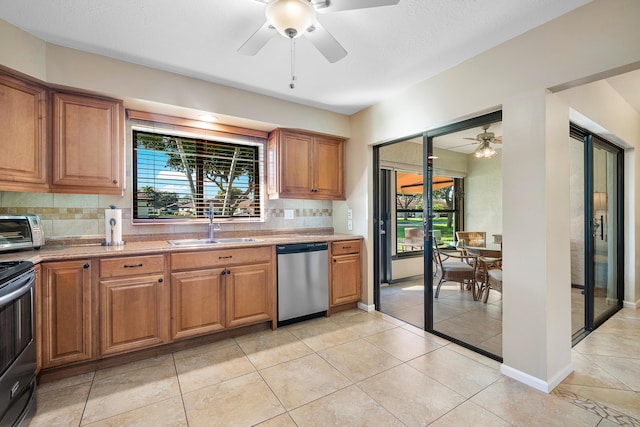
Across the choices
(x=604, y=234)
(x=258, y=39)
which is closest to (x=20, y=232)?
(x=258, y=39)

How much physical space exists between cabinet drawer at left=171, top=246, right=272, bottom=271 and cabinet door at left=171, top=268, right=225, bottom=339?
0.06 m

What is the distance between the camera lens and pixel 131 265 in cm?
229

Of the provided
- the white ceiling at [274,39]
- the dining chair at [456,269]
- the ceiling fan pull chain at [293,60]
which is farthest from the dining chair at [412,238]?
the ceiling fan pull chain at [293,60]

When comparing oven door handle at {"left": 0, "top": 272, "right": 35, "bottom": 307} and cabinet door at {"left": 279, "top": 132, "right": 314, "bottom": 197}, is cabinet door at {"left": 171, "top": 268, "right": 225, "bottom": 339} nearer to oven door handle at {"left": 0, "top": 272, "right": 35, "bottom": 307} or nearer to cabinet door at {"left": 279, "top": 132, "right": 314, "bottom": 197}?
oven door handle at {"left": 0, "top": 272, "right": 35, "bottom": 307}

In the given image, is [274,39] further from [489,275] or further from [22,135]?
[489,275]

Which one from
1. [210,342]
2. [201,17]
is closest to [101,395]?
[210,342]

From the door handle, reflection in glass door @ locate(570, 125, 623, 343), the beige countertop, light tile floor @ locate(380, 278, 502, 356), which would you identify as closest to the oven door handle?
the beige countertop

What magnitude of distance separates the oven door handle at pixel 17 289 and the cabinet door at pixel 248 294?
1.32m

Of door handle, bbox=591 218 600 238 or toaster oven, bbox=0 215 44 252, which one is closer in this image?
toaster oven, bbox=0 215 44 252

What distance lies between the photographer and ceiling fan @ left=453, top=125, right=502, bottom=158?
8.22ft

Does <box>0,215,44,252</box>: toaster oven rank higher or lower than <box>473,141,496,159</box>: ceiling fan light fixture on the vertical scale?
lower

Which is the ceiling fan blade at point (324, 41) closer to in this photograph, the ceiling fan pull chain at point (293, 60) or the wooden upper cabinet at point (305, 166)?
the ceiling fan pull chain at point (293, 60)

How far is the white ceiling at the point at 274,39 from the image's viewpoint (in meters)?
1.80

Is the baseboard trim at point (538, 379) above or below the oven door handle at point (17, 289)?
below
